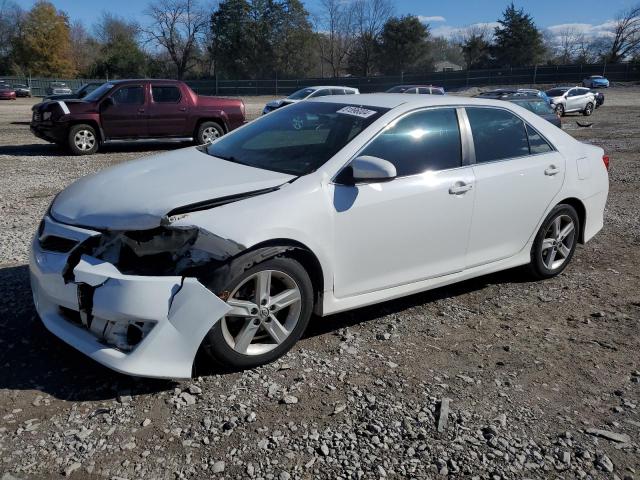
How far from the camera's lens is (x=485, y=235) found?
4410mm

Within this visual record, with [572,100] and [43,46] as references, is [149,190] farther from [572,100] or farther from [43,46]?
[43,46]

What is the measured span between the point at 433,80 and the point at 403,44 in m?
18.2

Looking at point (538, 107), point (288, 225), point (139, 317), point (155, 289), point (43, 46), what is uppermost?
point (43, 46)

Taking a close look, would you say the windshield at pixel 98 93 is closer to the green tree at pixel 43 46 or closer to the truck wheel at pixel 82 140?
the truck wheel at pixel 82 140

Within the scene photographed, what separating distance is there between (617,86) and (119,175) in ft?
201

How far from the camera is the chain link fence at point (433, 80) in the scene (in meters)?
54.9

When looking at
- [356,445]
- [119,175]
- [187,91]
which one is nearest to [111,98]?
[187,91]

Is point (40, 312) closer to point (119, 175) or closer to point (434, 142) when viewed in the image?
point (119, 175)

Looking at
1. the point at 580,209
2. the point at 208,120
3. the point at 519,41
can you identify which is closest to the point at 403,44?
the point at 519,41

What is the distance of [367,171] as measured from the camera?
11.8ft

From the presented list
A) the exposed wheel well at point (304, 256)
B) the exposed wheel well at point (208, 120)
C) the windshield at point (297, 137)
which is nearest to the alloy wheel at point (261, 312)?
the exposed wheel well at point (304, 256)

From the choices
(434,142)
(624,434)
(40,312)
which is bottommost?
(624,434)

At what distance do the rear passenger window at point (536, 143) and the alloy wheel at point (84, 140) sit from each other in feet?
36.5

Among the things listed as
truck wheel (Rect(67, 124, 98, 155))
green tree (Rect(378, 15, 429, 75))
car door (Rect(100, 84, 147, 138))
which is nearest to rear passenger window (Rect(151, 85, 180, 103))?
car door (Rect(100, 84, 147, 138))
